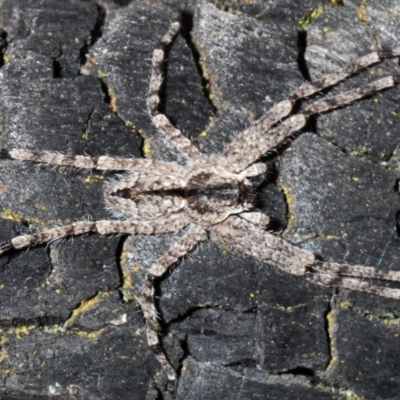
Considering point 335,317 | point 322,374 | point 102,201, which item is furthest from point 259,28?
point 322,374

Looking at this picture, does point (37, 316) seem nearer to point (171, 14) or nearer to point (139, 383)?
point (139, 383)

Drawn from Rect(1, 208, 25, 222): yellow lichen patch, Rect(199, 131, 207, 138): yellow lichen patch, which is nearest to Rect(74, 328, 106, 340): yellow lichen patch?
Rect(1, 208, 25, 222): yellow lichen patch

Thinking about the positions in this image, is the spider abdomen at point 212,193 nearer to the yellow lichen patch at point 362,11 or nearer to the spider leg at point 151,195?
the spider leg at point 151,195

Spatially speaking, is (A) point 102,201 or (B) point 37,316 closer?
(B) point 37,316

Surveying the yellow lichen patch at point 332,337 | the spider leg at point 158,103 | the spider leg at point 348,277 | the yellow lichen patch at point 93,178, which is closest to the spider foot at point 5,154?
the yellow lichen patch at point 93,178

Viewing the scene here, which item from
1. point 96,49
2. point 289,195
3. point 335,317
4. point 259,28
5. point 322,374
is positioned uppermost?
point 259,28

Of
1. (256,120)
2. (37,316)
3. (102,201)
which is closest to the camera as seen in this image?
(37,316)
